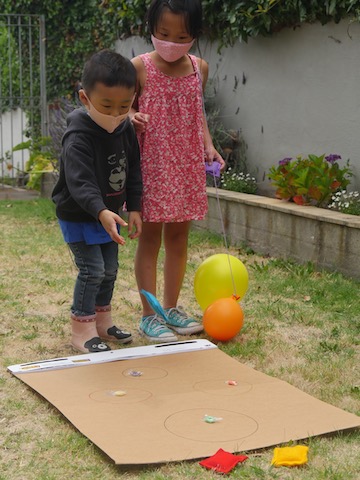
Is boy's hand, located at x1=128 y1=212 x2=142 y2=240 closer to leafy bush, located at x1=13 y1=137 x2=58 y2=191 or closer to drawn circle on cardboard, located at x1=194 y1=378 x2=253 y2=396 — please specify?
drawn circle on cardboard, located at x1=194 y1=378 x2=253 y2=396

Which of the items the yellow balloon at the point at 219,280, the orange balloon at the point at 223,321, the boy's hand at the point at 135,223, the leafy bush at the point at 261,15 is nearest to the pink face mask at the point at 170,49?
the boy's hand at the point at 135,223

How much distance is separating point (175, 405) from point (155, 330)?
0.89 metres

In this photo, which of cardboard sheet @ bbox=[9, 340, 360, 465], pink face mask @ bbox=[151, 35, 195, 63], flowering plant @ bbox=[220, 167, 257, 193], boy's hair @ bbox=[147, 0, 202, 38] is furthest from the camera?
flowering plant @ bbox=[220, 167, 257, 193]

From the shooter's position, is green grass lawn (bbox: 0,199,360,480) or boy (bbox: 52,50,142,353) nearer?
green grass lawn (bbox: 0,199,360,480)

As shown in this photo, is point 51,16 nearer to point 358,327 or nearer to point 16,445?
point 358,327

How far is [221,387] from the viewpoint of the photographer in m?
2.97

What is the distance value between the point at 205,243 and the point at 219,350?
2529 millimetres

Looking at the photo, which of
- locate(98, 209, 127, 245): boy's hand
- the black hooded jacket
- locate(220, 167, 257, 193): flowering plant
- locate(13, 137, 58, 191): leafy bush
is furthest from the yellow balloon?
locate(13, 137, 58, 191): leafy bush

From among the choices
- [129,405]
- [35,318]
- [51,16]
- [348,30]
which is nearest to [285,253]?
[348,30]

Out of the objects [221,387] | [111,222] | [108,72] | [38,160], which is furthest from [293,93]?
[38,160]

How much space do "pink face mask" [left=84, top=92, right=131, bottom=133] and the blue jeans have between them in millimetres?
500

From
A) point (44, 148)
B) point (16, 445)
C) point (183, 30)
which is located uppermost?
point (183, 30)

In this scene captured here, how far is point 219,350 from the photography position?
344cm

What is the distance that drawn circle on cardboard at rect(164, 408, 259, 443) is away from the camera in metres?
2.48
